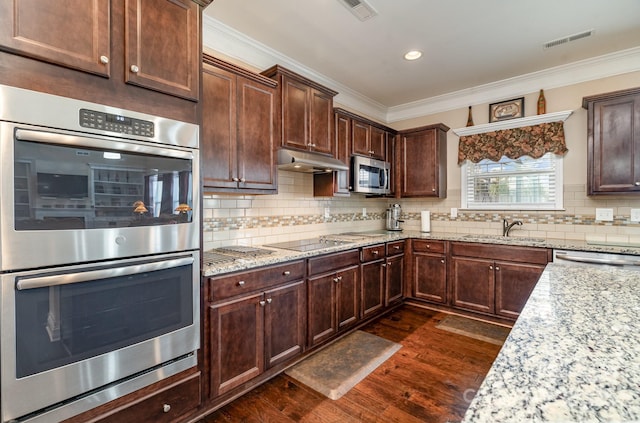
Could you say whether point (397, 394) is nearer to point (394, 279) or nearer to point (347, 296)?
point (347, 296)

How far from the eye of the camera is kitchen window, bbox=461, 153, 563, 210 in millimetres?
3555

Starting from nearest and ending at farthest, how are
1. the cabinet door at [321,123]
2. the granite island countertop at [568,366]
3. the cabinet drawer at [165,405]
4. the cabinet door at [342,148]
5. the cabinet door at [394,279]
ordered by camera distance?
the granite island countertop at [568,366] < the cabinet drawer at [165,405] < the cabinet door at [321,123] < the cabinet door at [342,148] < the cabinet door at [394,279]

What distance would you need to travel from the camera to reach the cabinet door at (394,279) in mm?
3551

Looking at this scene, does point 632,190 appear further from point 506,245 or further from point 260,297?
point 260,297

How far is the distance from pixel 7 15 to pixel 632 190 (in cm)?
443

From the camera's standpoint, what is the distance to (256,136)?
8.16 feet

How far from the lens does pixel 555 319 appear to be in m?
0.96

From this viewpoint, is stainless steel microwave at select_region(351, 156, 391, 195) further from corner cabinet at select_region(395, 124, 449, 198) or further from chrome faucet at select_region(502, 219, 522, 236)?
chrome faucet at select_region(502, 219, 522, 236)

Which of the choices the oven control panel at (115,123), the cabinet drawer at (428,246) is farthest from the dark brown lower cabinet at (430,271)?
the oven control panel at (115,123)

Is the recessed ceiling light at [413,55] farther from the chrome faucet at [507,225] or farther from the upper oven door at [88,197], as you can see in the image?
the upper oven door at [88,197]

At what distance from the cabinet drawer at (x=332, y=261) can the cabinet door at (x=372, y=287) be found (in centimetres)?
23

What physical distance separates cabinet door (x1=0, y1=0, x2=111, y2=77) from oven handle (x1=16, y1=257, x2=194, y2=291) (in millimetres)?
907

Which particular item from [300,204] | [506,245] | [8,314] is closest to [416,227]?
[506,245]

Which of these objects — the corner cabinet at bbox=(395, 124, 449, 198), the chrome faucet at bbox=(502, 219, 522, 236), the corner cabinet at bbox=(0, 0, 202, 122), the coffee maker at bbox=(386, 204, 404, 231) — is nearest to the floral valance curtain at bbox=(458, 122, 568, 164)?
the corner cabinet at bbox=(395, 124, 449, 198)
